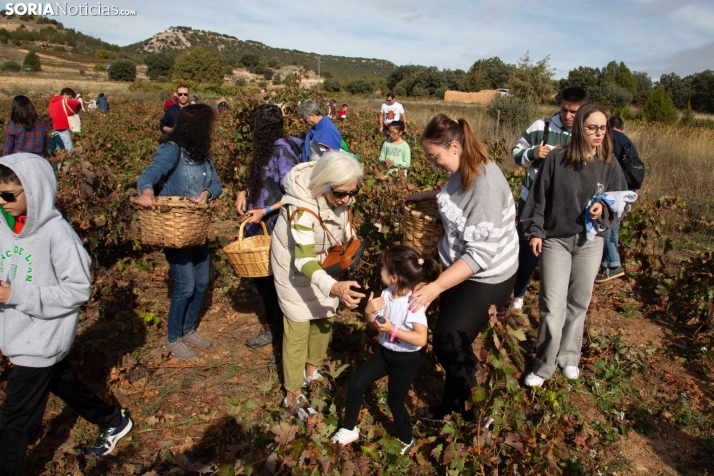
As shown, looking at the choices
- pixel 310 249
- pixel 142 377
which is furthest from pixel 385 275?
pixel 142 377

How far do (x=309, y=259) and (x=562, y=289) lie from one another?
166 cm

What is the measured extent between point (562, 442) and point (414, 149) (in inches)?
283

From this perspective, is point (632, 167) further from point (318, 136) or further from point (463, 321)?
point (318, 136)

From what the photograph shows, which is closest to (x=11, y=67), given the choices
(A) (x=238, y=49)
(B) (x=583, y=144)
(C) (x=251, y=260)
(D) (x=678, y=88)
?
(C) (x=251, y=260)

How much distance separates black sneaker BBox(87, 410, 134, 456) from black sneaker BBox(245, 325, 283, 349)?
3.88 ft

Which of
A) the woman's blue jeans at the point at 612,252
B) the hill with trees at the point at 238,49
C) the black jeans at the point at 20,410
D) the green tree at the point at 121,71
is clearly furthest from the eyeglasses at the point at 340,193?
the hill with trees at the point at 238,49

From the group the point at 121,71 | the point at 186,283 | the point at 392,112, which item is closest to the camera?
the point at 186,283

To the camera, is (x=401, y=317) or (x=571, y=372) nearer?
(x=401, y=317)

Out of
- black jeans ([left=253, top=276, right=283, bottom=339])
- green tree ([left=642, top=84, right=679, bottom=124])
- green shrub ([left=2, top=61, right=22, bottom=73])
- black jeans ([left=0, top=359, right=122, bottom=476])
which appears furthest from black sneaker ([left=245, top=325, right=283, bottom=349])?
green shrub ([left=2, top=61, right=22, bottom=73])

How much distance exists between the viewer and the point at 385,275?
2.39 metres

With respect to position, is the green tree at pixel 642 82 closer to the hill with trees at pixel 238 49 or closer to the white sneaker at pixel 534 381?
the white sneaker at pixel 534 381

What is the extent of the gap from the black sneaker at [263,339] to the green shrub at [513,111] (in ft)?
47.3

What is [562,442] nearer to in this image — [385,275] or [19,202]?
[385,275]

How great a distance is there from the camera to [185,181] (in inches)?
130
